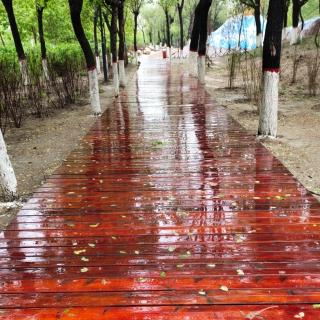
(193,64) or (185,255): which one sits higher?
→ (193,64)

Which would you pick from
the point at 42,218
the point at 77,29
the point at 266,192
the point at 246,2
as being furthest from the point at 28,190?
the point at 246,2

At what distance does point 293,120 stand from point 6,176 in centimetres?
645

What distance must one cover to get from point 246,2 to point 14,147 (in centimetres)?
1737

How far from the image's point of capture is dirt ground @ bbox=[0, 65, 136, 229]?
5.73 metres

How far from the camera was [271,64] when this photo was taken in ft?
22.0

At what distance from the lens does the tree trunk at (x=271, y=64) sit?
257 inches

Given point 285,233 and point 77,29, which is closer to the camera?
point 285,233

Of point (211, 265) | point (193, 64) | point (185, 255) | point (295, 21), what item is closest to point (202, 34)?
point (193, 64)

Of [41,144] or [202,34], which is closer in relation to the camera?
[41,144]

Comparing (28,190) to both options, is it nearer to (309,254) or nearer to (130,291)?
(130,291)

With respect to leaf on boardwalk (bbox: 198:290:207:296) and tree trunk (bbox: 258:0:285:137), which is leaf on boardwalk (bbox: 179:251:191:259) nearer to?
leaf on boardwalk (bbox: 198:290:207:296)

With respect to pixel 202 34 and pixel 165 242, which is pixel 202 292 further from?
pixel 202 34

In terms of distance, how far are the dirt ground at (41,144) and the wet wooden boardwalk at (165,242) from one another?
82 cm

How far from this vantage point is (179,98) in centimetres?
1098
